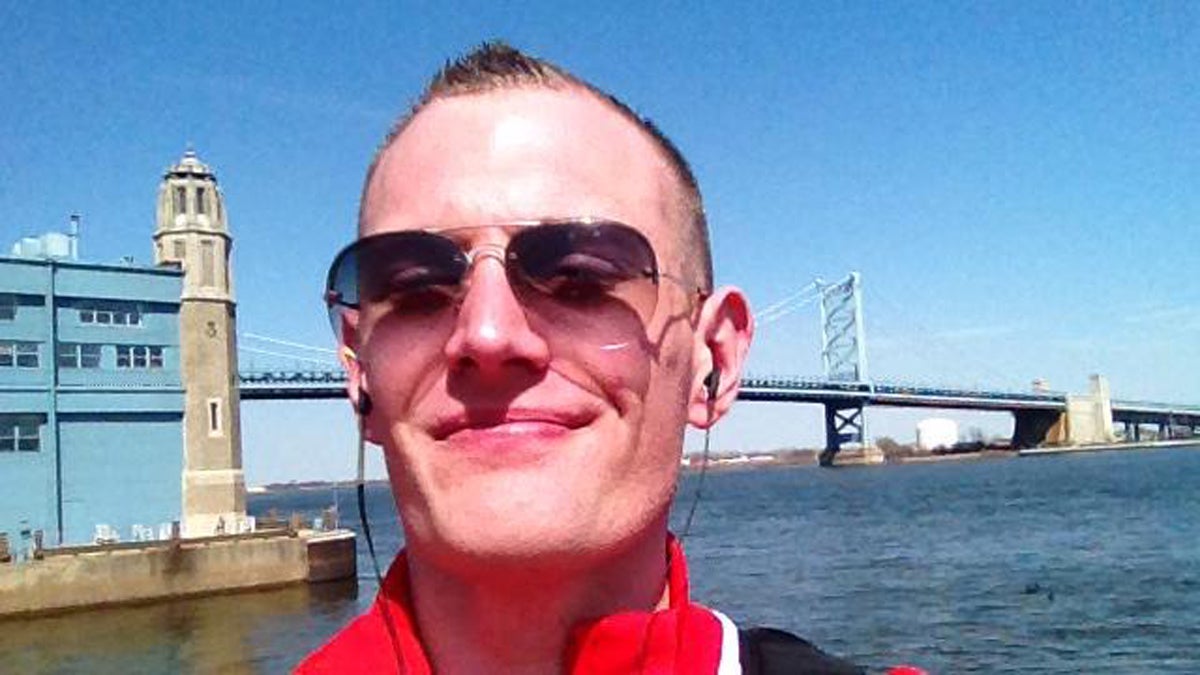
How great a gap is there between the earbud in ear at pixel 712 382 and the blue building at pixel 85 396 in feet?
99.3

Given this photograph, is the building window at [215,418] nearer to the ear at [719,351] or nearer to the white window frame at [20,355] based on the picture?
the white window frame at [20,355]

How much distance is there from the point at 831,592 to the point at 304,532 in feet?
47.8

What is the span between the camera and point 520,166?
1489 mm

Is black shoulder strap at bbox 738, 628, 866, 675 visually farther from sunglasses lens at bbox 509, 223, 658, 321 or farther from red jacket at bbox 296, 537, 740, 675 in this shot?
sunglasses lens at bbox 509, 223, 658, 321

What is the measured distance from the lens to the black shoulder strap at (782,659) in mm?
1451

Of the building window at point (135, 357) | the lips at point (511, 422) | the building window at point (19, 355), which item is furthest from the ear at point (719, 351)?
the building window at point (135, 357)

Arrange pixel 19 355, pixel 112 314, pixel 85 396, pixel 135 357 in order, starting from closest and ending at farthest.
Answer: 1. pixel 19 355
2. pixel 85 396
3. pixel 112 314
4. pixel 135 357

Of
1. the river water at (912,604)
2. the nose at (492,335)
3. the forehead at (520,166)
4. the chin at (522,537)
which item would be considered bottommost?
the river water at (912,604)

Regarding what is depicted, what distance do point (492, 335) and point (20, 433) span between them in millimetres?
30938

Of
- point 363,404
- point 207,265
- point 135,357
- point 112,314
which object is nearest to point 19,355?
point 112,314

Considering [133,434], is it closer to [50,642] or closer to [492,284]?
[50,642]

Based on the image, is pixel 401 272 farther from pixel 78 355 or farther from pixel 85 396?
pixel 78 355

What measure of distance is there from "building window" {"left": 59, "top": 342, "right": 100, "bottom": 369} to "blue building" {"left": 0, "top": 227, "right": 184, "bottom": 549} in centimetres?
3

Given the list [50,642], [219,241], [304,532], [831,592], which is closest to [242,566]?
[304,532]
